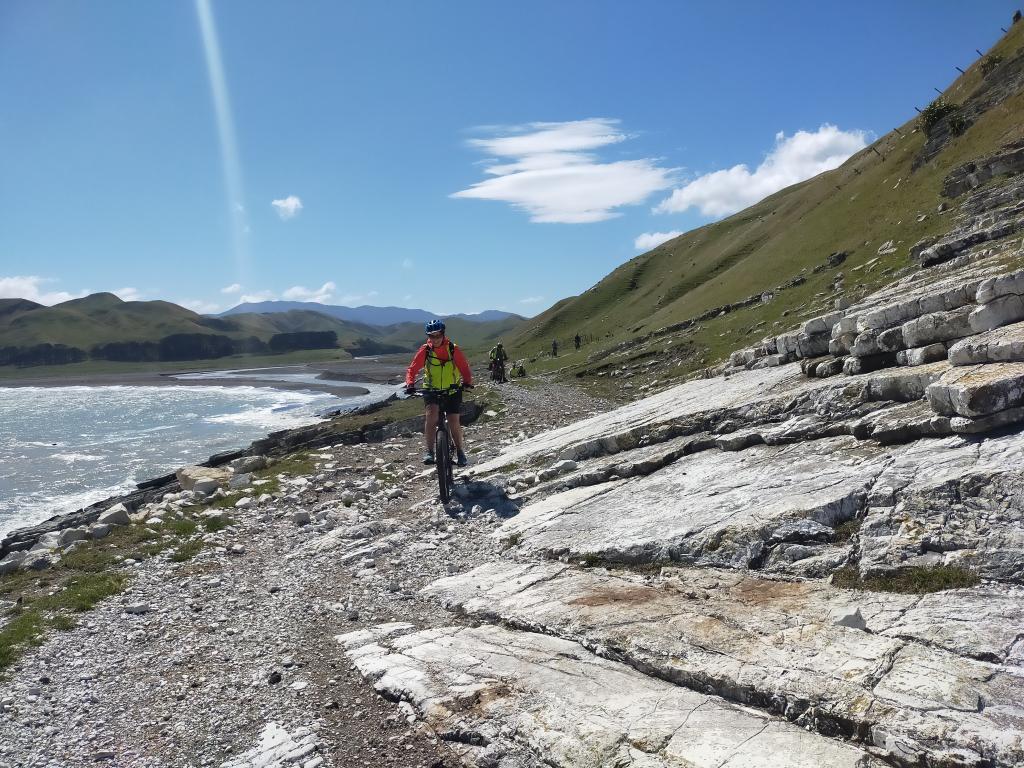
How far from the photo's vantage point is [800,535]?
28.0ft

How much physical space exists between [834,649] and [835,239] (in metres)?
70.2

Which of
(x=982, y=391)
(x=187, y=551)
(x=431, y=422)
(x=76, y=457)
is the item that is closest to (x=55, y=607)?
(x=187, y=551)

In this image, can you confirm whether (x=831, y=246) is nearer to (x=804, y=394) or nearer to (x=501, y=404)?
(x=501, y=404)

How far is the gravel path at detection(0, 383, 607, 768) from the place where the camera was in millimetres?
7012

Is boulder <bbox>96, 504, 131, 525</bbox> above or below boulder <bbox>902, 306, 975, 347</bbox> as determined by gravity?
below

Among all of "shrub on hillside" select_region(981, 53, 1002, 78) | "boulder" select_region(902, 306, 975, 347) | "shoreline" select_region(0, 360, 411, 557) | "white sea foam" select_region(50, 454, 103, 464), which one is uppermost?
"shrub on hillside" select_region(981, 53, 1002, 78)

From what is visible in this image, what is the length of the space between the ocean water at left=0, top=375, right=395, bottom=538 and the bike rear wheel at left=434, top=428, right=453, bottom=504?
1035 inches

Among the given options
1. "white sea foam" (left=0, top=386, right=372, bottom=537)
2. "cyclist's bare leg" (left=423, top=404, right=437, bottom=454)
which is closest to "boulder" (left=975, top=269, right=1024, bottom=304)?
"cyclist's bare leg" (left=423, top=404, right=437, bottom=454)

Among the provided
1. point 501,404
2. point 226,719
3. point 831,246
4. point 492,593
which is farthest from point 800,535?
point 831,246

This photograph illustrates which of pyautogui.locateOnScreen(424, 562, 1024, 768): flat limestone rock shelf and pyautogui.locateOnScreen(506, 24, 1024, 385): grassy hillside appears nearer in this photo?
pyautogui.locateOnScreen(424, 562, 1024, 768): flat limestone rock shelf

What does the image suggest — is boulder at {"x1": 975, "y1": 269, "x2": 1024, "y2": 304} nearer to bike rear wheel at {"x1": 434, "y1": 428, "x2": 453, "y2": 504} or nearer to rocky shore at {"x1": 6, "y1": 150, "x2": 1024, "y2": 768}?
rocky shore at {"x1": 6, "y1": 150, "x2": 1024, "y2": 768}

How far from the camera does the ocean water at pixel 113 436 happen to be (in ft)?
128

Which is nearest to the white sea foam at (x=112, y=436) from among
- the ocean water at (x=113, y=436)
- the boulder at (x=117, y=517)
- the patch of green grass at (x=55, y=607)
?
the ocean water at (x=113, y=436)

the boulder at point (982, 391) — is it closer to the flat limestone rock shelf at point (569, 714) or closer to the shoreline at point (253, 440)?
the flat limestone rock shelf at point (569, 714)
